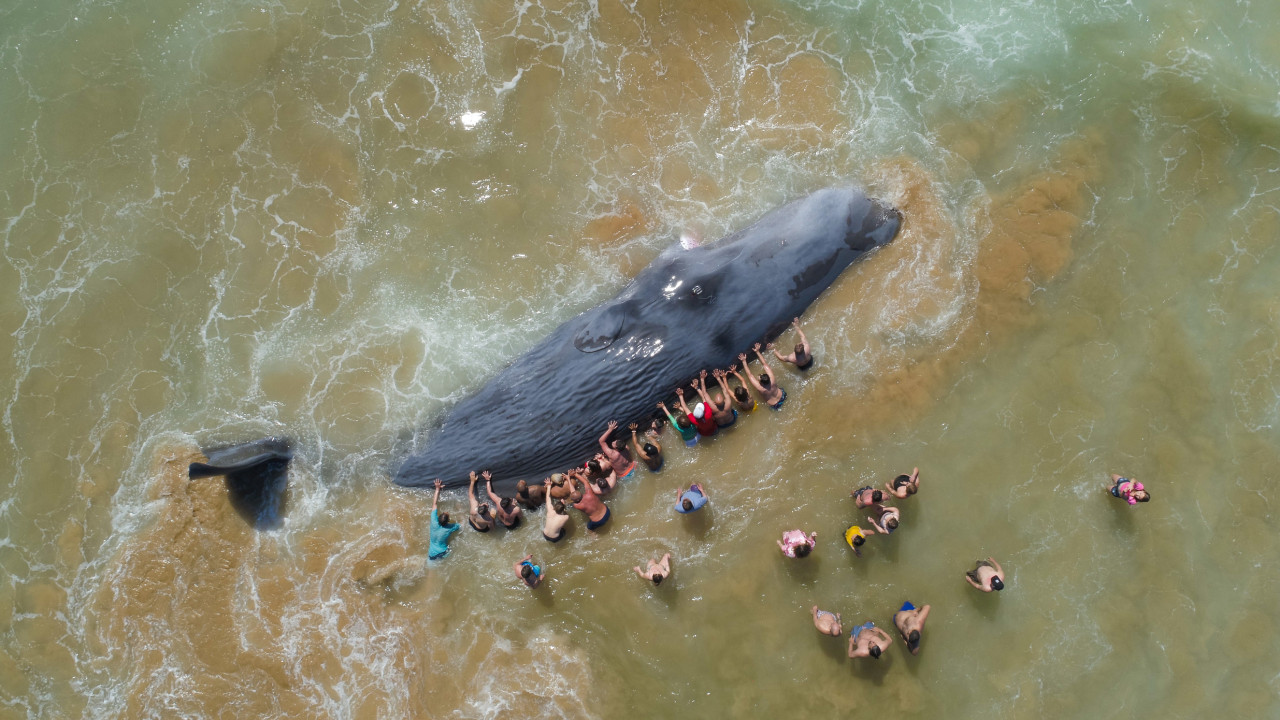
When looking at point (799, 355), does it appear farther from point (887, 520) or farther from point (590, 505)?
point (590, 505)

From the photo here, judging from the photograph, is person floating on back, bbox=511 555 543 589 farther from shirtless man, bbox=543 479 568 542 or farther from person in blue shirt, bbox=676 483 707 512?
person in blue shirt, bbox=676 483 707 512

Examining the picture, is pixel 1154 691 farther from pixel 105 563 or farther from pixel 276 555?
pixel 105 563

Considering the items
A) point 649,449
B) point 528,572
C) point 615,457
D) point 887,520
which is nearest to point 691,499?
point 649,449

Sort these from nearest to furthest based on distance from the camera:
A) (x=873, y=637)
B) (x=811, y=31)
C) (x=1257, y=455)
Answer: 1. (x=873, y=637)
2. (x=1257, y=455)
3. (x=811, y=31)

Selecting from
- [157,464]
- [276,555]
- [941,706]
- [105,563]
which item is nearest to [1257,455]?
[941,706]

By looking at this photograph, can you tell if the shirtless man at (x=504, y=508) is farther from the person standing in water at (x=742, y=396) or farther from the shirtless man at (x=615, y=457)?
the person standing in water at (x=742, y=396)

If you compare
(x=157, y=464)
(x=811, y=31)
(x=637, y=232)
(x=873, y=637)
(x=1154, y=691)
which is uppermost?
(x=811, y=31)
